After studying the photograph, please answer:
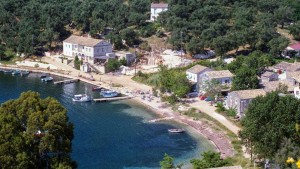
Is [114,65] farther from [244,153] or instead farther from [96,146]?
[244,153]

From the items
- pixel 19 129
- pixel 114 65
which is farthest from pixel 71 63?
pixel 19 129

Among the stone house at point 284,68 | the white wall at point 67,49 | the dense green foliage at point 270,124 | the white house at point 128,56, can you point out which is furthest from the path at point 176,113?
the stone house at point 284,68

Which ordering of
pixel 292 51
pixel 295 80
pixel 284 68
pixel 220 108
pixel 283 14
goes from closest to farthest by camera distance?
pixel 220 108 → pixel 295 80 → pixel 284 68 → pixel 292 51 → pixel 283 14

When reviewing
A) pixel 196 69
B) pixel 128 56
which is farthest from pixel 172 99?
pixel 128 56

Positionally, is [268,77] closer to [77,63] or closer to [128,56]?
[128,56]

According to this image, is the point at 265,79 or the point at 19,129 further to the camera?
the point at 265,79

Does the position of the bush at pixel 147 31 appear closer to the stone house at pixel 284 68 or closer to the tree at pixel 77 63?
the tree at pixel 77 63

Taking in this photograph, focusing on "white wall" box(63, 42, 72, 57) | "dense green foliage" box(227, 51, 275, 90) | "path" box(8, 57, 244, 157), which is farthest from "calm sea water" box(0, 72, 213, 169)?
"white wall" box(63, 42, 72, 57)
